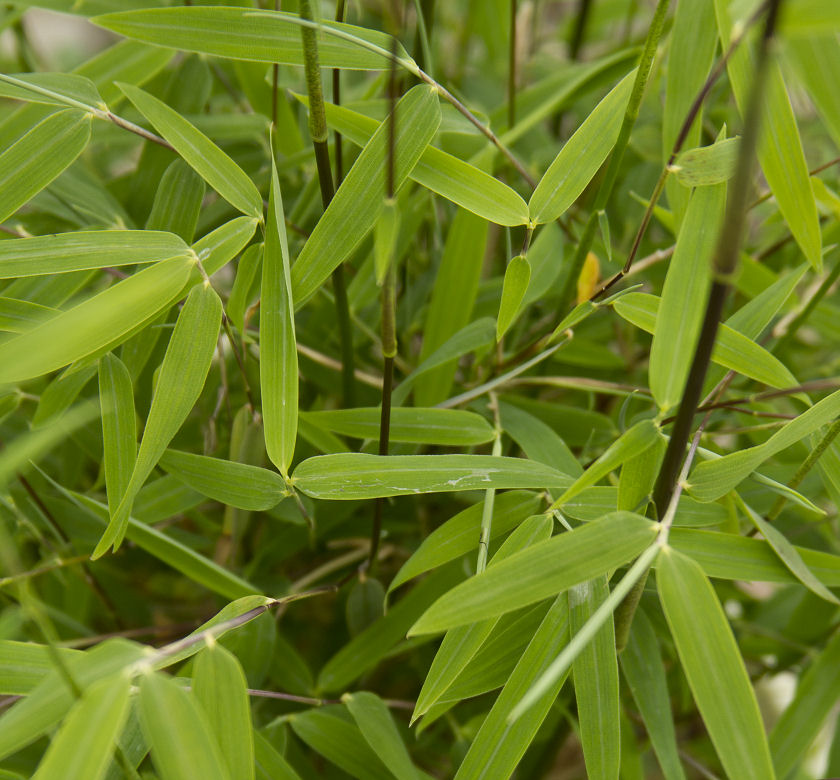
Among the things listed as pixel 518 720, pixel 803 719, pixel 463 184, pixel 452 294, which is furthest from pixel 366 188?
pixel 803 719

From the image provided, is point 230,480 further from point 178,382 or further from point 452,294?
point 452,294

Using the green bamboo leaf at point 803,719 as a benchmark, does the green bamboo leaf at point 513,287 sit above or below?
above

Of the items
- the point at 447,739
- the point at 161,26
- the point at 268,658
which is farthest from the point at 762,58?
the point at 447,739

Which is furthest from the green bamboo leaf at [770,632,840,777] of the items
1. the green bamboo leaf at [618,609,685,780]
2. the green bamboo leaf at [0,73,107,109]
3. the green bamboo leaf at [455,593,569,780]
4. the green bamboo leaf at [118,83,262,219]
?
the green bamboo leaf at [0,73,107,109]

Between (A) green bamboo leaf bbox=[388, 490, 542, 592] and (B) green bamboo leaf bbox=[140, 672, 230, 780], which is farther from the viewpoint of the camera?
(A) green bamboo leaf bbox=[388, 490, 542, 592]

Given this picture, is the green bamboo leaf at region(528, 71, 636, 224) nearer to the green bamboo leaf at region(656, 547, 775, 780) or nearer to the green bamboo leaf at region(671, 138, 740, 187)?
the green bamboo leaf at region(671, 138, 740, 187)

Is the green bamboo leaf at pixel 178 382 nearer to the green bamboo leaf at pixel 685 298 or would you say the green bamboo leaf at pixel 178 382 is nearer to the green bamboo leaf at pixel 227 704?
the green bamboo leaf at pixel 227 704

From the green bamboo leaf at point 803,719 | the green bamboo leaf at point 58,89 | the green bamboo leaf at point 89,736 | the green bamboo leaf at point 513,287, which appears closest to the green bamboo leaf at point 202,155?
the green bamboo leaf at point 58,89
